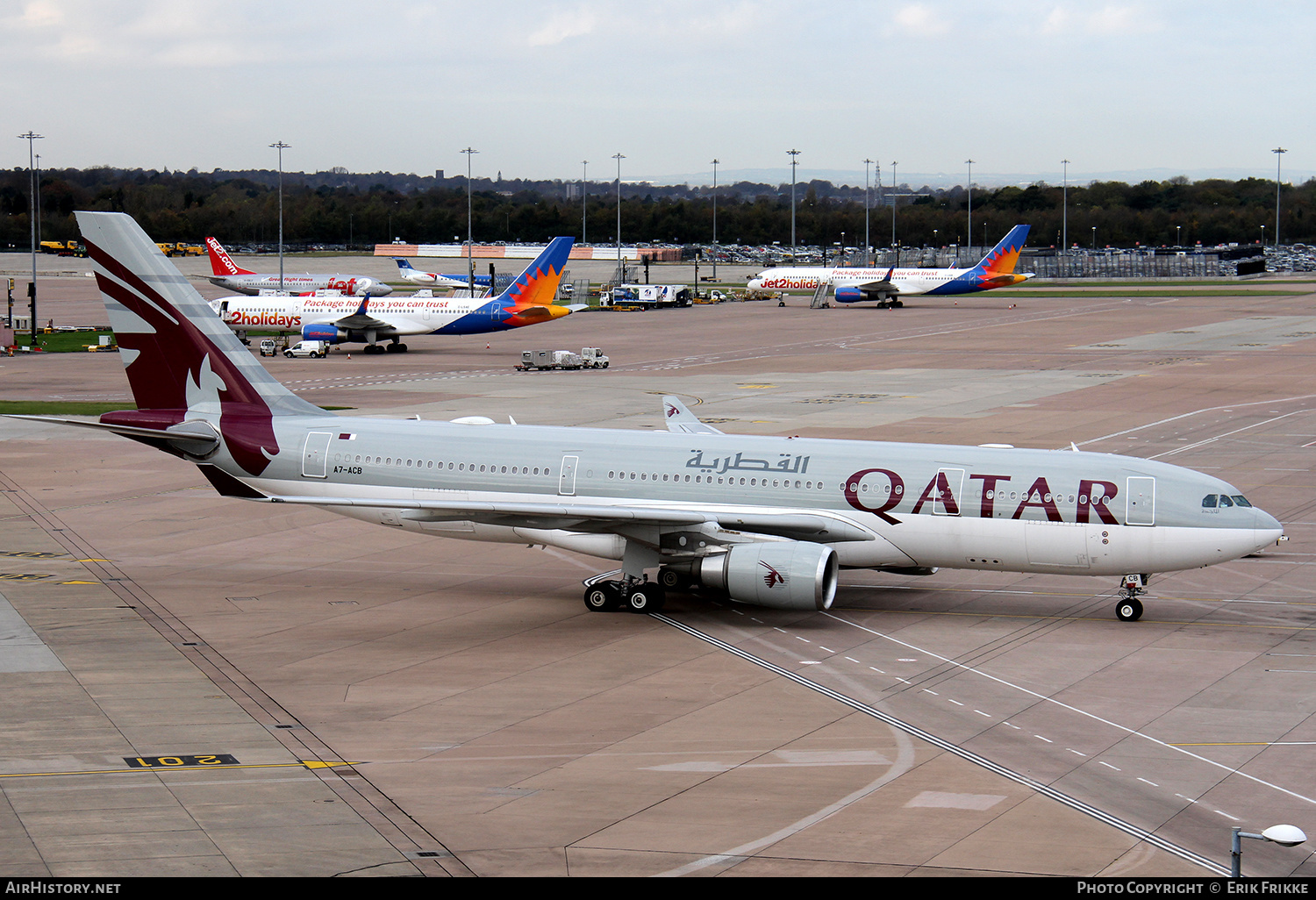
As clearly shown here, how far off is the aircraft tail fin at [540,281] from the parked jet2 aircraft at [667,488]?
215 ft

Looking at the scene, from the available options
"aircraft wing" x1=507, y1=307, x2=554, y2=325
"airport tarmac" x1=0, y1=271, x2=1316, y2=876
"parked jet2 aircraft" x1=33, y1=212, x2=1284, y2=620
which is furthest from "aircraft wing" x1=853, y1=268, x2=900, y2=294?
"parked jet2 aircraft" x1=33, y1=212, x2=1284, y2=620

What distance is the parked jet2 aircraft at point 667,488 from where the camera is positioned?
103 feet

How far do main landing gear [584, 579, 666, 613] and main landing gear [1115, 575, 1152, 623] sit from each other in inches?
434

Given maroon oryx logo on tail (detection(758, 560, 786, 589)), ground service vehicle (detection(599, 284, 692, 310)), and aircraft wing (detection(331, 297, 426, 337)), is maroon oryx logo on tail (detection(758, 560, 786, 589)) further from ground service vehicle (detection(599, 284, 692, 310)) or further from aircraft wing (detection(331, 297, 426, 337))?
ground service vehicle (detection(599, 284, 692, 310))

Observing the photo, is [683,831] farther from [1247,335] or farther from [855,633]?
[1247,335]

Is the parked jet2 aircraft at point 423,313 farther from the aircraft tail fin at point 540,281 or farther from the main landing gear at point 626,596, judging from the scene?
the main landing gear at point 626,596

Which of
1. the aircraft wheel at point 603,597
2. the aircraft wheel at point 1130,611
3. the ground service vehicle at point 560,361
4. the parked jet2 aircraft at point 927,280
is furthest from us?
the parked jet2 aircraft at point 927,280

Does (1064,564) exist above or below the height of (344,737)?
above

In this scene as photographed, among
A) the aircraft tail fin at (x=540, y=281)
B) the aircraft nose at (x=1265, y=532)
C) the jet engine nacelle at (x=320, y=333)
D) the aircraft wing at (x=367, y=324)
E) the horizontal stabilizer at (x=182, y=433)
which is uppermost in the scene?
the aircraft tail fin at (x=540, y=281)

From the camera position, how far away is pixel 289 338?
374 feet

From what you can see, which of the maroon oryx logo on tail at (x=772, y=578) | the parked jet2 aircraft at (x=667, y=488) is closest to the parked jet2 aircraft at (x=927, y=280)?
the parked jet2 aircraft at (x=667, y=488)

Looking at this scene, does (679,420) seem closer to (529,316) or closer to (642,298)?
(529,316)

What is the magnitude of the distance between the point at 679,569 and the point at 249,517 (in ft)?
59.3

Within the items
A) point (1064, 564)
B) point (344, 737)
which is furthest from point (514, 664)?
point (1064, 564)
